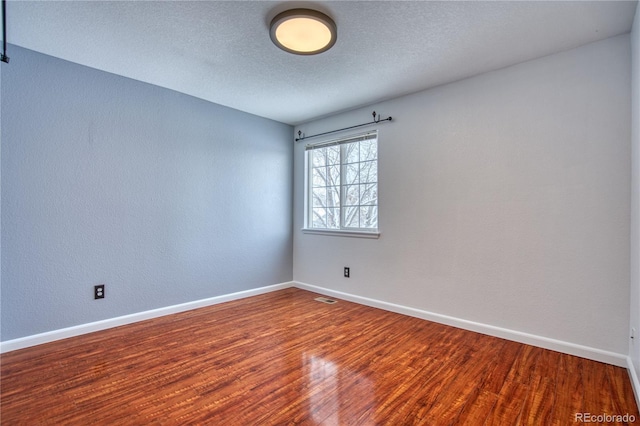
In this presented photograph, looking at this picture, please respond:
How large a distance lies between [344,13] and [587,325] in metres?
2.84

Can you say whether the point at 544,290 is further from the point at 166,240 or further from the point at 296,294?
the point at 166,240

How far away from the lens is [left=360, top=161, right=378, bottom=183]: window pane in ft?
11.9

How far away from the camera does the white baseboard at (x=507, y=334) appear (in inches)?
86.0

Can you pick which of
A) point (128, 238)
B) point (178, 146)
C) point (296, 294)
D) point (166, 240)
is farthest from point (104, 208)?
point (296, 294)

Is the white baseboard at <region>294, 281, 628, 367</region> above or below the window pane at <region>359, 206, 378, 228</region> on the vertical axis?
below

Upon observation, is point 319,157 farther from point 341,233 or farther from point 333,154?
point 341,233

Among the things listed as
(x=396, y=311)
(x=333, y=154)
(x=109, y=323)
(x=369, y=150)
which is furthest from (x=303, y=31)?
(x=109, y=323)

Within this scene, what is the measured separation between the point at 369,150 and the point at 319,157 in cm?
87

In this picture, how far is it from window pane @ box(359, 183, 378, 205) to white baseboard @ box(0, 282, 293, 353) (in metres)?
1.87

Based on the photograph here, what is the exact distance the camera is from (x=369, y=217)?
145 inches

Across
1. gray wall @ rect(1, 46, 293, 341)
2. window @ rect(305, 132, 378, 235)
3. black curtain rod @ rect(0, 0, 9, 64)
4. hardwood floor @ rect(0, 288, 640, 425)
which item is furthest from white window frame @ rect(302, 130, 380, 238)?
black curtain rod @ rect(0, 0, 9, 64)

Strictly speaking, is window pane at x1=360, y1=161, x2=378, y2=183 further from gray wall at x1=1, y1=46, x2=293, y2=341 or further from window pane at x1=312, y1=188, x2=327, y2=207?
gray wall at x1=1, y1=46, x2=293, y2=341

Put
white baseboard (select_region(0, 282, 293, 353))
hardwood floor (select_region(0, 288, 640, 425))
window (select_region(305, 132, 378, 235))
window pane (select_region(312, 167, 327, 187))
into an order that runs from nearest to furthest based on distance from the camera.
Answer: hardwood floor (select_region(0, 288, 640, 425))
white baseboard (select_region(0, 282, 293, 353))
window (select_region(305, 132, 378, 235))
window pane (select_region(312, 167, 327, 187))

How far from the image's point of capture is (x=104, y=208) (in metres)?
2.82
